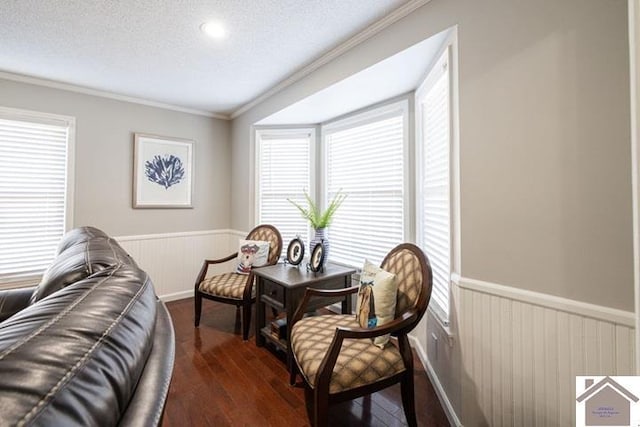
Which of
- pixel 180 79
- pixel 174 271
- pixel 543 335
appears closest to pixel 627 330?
pixel 543 335

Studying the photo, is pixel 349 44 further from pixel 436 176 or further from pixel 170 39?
pixel 170 39

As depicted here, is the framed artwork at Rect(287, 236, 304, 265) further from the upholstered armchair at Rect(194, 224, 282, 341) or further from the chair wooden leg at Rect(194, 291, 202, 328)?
the chair wooden leg at Rect(194, 291, 202, 328)

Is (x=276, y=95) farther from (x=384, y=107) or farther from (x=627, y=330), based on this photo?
(x=627, y=330)

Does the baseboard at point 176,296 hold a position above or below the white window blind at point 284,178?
below

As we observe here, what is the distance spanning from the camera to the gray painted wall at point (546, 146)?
1092 millimetres

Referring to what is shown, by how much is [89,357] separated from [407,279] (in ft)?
5.09

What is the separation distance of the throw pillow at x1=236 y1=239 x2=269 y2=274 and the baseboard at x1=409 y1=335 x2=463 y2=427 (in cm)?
164

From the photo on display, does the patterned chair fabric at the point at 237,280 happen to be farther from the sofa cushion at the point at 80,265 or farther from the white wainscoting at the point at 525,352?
the white wainscoting at the point at 525,352

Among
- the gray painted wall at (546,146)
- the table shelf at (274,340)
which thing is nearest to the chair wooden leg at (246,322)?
the table shelf at (274,340)

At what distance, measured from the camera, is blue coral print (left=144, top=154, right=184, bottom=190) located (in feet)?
11.4

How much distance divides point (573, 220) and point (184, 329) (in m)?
3.14

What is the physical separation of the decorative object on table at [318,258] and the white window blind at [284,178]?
3.22 ft

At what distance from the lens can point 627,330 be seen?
106 centimetres

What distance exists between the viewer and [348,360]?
1441mm
